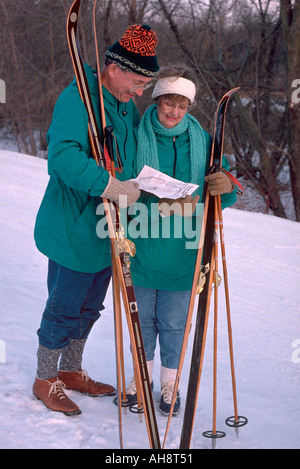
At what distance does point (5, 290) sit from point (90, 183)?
1.91 metres

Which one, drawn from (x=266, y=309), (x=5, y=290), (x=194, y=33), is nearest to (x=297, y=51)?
(x=194, y=33)

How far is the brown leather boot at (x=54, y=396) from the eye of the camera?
208cm

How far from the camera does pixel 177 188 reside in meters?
1.93

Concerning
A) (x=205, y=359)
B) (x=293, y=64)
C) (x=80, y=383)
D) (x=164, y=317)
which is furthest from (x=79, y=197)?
(x=293, y=64)

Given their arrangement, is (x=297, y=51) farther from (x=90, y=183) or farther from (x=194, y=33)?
(x=90, y=183)

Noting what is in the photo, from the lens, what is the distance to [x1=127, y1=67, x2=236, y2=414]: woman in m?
2.00

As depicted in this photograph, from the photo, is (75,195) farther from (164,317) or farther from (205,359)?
(205,359)

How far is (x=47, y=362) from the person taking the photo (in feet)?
6.98

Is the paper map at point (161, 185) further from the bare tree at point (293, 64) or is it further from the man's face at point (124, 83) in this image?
the bare tree at point (293, 64)

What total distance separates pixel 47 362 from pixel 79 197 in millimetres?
698

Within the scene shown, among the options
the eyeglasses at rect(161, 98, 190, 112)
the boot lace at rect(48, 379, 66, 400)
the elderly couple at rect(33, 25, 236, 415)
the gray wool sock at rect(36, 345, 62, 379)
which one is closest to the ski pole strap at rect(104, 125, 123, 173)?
the elderly couple at rect(33, 25, 236, 415)

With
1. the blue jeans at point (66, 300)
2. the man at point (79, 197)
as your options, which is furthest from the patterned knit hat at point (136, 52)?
the blue jeans at point (66, 300)

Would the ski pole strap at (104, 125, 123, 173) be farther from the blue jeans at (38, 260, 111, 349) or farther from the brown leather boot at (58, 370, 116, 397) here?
the brown leather boot at (58, 370, 116, 397)

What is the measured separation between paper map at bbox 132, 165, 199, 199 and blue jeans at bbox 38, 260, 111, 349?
421mm
